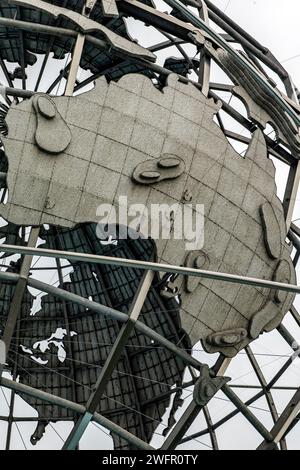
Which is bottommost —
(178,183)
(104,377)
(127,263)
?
(127,263)

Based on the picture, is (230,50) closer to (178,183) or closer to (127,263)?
(178,183)

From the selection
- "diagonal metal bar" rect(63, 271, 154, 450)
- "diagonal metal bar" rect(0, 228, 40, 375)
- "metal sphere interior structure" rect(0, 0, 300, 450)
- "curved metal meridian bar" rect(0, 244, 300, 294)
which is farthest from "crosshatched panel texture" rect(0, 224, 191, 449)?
"curved metal meridian bar" rect(0, 244, 300, 294)

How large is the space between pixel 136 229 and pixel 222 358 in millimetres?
3992

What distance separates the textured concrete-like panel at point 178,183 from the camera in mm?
25797

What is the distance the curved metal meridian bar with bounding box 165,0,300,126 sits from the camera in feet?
92.7

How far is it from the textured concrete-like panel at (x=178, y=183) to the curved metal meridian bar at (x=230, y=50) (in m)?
1.07

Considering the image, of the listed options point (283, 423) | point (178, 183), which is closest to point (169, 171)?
point (178, 183)

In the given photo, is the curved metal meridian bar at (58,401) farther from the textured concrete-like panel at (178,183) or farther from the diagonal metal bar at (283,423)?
the diagonal metal bar at (283,423)

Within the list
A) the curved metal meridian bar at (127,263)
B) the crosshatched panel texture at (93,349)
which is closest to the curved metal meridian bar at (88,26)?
the curved metal meridian bar at (127,263)

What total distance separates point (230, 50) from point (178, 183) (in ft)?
12.8

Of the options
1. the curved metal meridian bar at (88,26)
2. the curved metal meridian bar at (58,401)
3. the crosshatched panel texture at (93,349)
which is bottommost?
the curved metal meridian bar at (58,401)

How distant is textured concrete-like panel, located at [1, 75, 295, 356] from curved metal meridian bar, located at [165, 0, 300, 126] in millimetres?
1070

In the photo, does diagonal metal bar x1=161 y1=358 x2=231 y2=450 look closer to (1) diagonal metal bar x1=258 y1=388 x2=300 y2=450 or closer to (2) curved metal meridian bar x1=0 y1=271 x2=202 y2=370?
(2) curved metal meridian bar x1=0 y1=271 x2=202 y2=370

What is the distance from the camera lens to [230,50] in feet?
93.7
